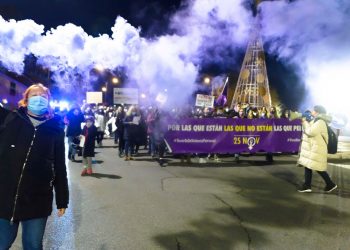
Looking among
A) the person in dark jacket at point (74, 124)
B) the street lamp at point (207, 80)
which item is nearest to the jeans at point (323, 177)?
the person in dark jacket at point (74, 124)

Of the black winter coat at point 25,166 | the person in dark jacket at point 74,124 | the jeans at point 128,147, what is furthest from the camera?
the jeans at point 128,147

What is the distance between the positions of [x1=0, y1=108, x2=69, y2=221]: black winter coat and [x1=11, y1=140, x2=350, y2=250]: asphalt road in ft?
6.05

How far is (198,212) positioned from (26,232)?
12.0 ft

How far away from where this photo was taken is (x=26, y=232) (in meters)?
3.09

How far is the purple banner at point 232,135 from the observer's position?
12062 millimetres

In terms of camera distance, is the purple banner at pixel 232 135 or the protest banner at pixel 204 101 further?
the protest banner at pixel 204 101

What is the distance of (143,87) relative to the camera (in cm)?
1873

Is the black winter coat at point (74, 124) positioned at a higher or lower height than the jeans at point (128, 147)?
higher

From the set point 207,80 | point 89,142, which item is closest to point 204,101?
point 207,80

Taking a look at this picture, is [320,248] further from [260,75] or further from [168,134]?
[260,75]

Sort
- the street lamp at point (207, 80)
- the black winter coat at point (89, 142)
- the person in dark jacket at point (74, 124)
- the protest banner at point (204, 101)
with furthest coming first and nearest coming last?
the street lamp at point (207, 80)
the protest banner at point (204, 101)
the person in dark jacket at point (74, 124)
the black winter coat at point (89, 142)

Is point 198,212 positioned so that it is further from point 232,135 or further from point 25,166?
point 232,135

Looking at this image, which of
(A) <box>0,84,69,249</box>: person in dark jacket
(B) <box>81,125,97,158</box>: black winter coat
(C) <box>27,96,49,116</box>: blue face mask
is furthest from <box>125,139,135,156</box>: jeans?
(C) <box>27,96,49,116</box>: blue face mask

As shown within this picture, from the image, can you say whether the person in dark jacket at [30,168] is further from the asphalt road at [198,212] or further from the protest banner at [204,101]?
the protest banner at [204,101]
